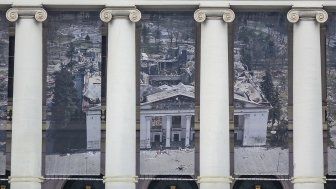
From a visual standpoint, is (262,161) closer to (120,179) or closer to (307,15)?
(120,179)

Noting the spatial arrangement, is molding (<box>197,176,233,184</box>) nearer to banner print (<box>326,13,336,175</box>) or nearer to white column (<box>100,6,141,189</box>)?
white column (<box>100,6,141,189</box>)

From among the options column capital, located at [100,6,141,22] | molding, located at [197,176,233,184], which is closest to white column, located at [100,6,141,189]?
column capital, located at [100,6,141,22]

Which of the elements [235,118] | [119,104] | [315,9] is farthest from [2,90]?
→ [315,9]

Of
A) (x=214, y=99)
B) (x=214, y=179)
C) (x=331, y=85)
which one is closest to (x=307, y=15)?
(x=331, y=85)

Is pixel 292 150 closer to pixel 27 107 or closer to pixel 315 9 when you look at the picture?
pixel 315 9

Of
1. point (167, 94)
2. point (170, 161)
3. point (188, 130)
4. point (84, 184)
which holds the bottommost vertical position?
point (84, 184)

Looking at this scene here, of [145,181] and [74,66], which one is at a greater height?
[74,66]
